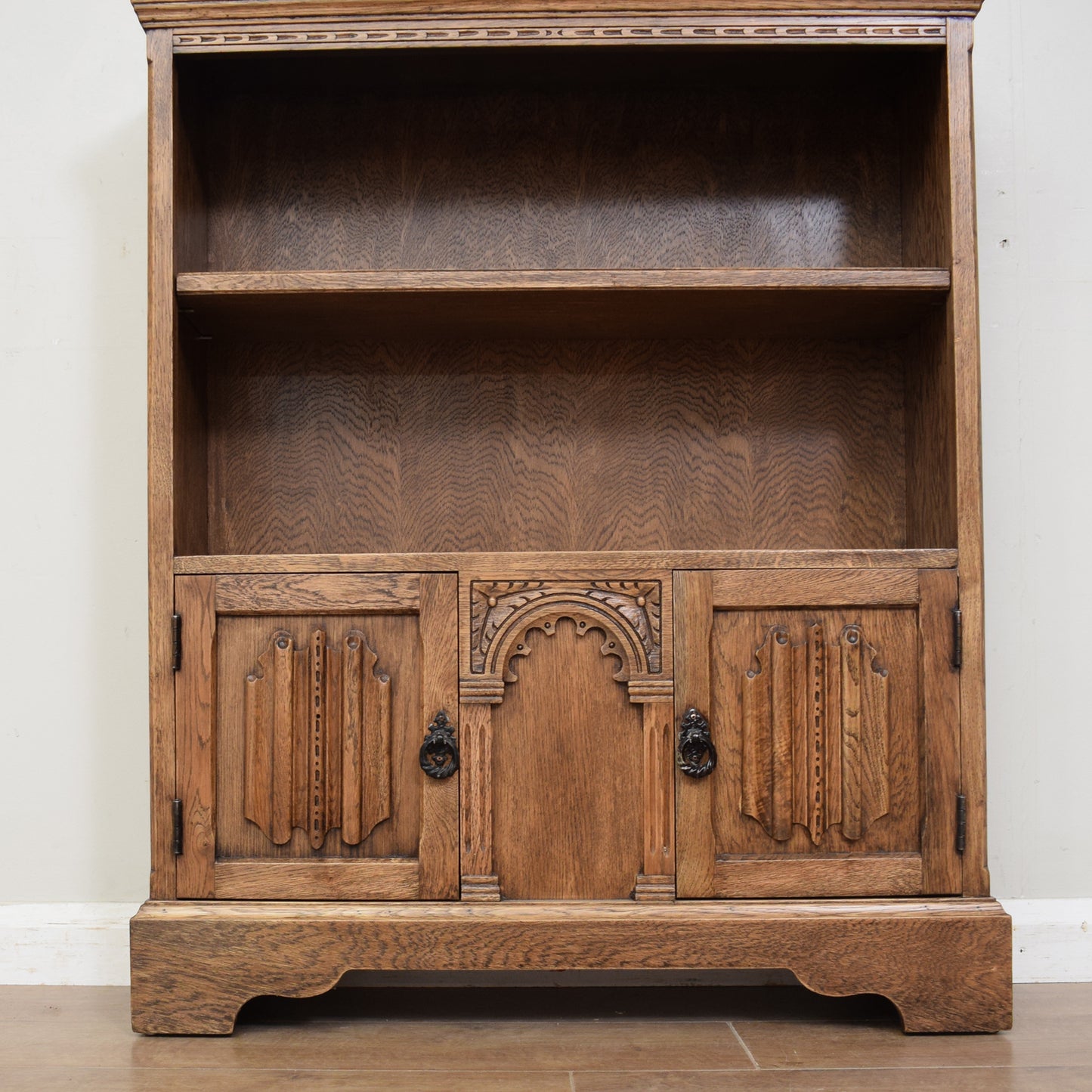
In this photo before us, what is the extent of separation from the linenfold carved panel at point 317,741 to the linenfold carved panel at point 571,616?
0.56ft

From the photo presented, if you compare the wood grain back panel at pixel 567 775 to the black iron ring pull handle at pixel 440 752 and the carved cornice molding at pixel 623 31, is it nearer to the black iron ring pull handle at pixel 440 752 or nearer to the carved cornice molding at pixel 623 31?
the black iron ring pull handle at pixel 440 752

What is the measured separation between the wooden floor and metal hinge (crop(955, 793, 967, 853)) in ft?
0.90

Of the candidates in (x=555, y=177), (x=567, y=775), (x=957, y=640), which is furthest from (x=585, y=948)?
(x=555, y=177)

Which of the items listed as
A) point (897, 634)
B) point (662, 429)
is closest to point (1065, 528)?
point (897, 634)

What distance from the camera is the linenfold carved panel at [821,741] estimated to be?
148 centimetres

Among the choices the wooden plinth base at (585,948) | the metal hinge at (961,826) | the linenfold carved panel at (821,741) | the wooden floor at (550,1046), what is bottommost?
the wooden floor at (550,1046)

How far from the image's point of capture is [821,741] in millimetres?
1482

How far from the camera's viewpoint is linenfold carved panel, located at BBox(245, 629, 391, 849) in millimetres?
1480

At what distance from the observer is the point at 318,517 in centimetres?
178

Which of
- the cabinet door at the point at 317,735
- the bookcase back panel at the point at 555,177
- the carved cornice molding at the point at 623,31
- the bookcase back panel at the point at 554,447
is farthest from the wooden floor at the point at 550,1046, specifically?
the carved cornice molding at the point at 623,31

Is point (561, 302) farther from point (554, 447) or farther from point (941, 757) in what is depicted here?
point (941, 757)

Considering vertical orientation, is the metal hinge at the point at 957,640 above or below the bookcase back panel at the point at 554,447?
below

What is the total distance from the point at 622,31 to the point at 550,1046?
1534mm

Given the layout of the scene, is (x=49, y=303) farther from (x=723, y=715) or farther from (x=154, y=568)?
(x=723, y=715)
